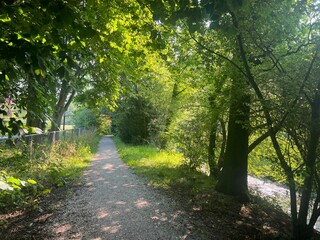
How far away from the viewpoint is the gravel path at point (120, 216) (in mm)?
5309

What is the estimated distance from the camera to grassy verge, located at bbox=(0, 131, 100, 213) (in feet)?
17.0

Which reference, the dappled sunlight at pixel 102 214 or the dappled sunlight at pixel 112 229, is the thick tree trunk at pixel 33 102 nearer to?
the dappled sunlight at pixel 112 229

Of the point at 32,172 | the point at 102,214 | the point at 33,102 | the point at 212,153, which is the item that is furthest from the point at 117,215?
the point at 212,153

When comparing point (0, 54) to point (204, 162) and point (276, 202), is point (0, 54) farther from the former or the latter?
point (204, 162)

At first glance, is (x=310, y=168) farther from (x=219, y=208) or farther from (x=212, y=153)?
(x=212, y=153)

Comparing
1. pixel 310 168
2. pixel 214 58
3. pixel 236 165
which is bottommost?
pixel 236 165

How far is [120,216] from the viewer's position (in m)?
6.20

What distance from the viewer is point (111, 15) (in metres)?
5.80

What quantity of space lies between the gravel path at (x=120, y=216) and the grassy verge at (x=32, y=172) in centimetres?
74

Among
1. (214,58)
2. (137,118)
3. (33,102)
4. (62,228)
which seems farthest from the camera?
(137,118)

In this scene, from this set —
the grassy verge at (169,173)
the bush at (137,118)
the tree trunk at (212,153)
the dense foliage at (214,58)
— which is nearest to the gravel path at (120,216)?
the grassy verge at (169,173)

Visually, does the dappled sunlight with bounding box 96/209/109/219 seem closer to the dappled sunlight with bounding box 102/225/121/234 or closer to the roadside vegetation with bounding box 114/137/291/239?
the dappled sunlight with bounding box 102/225/121/234

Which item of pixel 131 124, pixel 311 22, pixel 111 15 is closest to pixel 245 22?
pixel 311 22

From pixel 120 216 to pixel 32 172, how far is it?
11.7 feet
